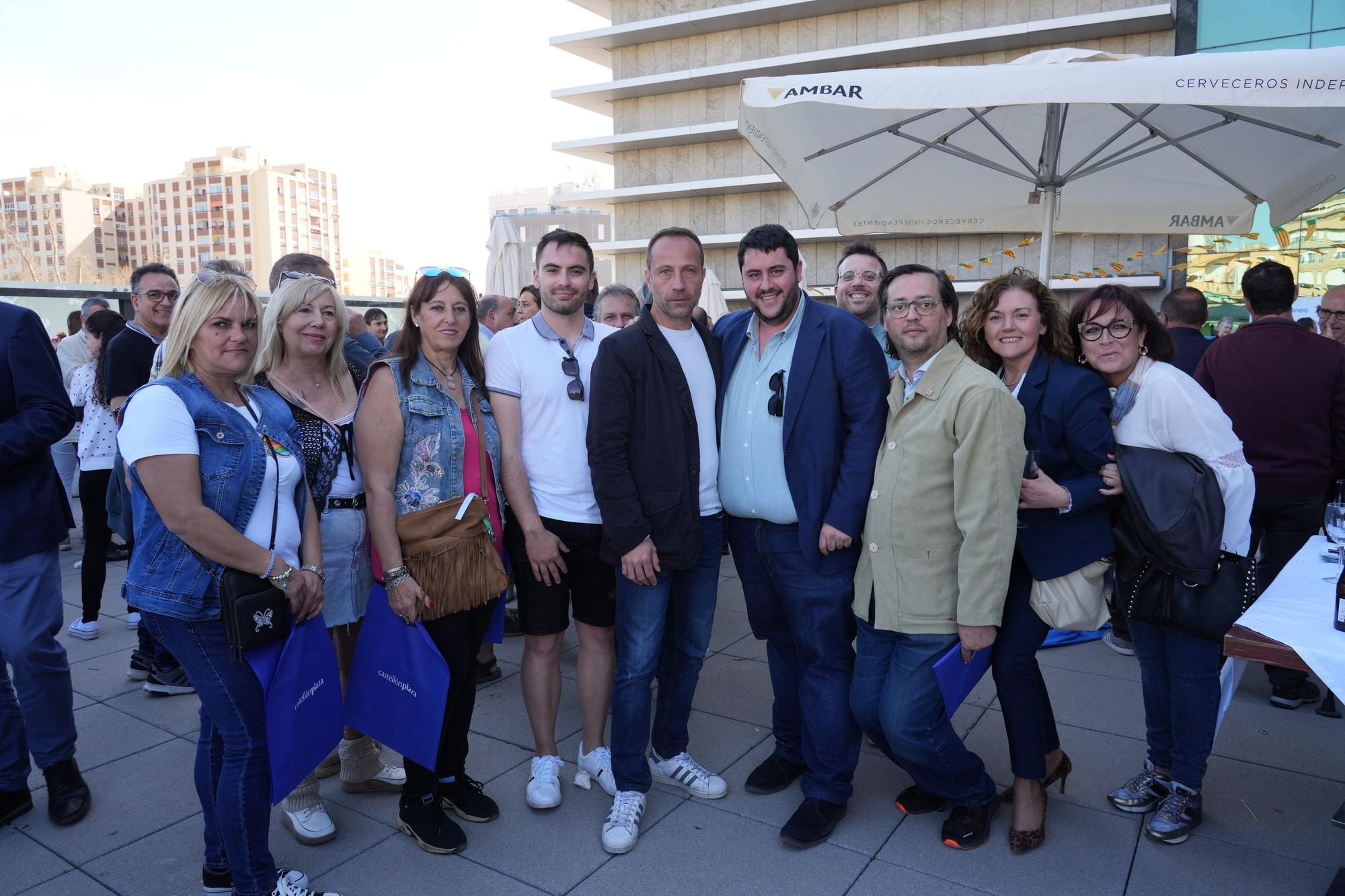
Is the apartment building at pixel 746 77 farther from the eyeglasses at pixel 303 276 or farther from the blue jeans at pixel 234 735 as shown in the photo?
the blue jeans at pixel 234 735

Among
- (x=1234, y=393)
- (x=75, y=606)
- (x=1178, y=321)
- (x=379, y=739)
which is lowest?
(x=75, y=606)

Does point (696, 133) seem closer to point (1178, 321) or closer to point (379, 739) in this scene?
point (1178, 321)

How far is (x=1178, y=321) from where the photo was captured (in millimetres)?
5445

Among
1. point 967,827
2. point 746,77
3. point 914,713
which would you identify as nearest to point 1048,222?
point 914,713

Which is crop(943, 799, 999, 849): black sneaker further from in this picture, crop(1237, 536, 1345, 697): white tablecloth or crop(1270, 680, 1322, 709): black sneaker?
crop(1270, 680, 1322, 709): black sneaker

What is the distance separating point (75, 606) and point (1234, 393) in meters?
7.57

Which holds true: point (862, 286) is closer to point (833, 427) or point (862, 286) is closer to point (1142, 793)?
point (833, 427)

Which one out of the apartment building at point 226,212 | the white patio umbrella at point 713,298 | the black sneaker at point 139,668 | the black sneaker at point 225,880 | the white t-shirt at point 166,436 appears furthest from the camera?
the apartment building at point 226,212

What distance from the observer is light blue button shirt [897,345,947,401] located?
284cm

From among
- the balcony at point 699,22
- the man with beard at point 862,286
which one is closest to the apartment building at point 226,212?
the balcony at point 699,22

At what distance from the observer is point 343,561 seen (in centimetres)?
304

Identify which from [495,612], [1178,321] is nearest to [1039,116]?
[1178,321]

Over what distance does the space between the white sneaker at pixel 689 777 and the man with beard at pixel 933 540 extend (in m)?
0.70

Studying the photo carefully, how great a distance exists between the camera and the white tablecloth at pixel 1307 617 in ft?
6.68
